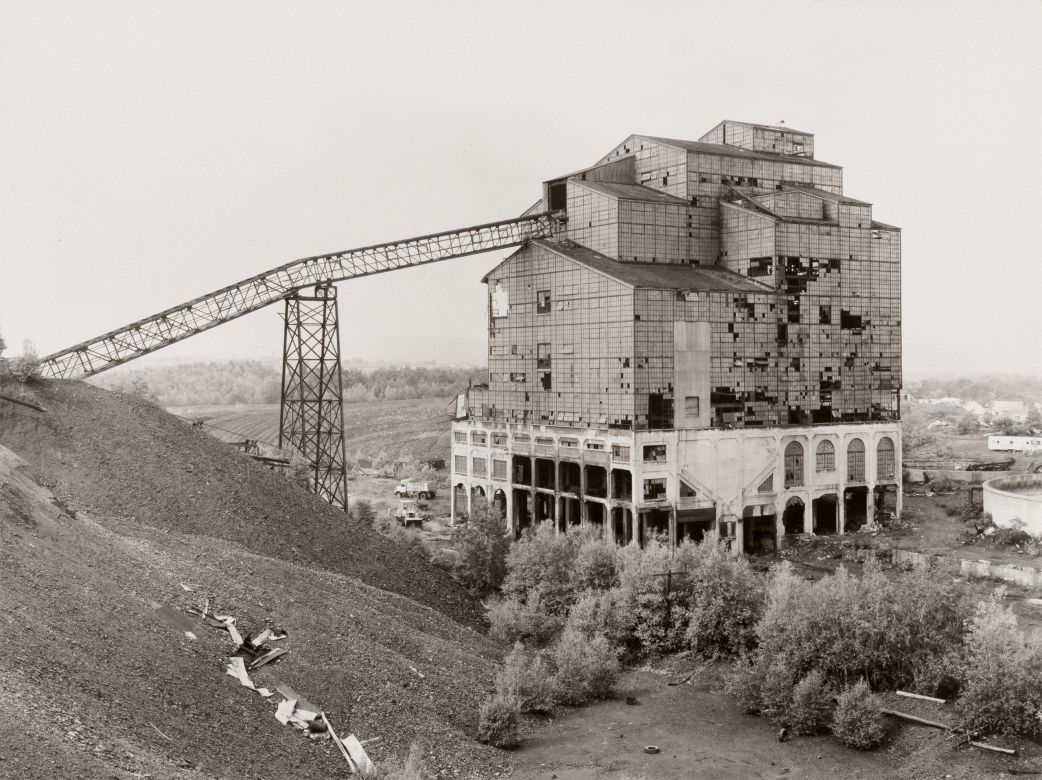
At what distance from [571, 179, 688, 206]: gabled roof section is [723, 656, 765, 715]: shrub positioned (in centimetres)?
3100

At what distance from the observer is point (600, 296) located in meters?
50.6

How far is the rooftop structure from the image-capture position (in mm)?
49406

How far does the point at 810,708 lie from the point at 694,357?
84.0 feet

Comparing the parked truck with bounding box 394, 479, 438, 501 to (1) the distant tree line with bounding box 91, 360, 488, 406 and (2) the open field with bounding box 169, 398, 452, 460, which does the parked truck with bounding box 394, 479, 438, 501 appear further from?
(1) the distant tree line with bounding box 91, 360, 488, 406

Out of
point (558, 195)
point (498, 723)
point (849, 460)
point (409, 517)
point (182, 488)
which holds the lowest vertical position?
point (409, 517)

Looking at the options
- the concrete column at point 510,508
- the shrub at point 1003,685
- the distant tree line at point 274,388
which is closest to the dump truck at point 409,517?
the concrete column at point 510,508

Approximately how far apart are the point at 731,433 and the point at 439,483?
130 ft

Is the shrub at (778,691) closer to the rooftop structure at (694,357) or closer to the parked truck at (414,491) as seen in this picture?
the rooftop structure at (694,357)

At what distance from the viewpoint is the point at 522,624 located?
32625mm

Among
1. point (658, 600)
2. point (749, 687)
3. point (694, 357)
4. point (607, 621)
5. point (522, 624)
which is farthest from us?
point (694, 357)

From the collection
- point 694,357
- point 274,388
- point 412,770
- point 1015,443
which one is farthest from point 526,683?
point 274,388

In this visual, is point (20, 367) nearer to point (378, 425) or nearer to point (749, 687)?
point (749, 687)

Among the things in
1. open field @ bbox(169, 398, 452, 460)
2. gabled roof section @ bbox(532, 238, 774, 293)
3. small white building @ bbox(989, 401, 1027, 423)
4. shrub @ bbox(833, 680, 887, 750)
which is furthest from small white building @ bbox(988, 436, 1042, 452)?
shrub @ bbox(833, 680, 887, 750)

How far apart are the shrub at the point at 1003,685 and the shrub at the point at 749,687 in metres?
5.43
